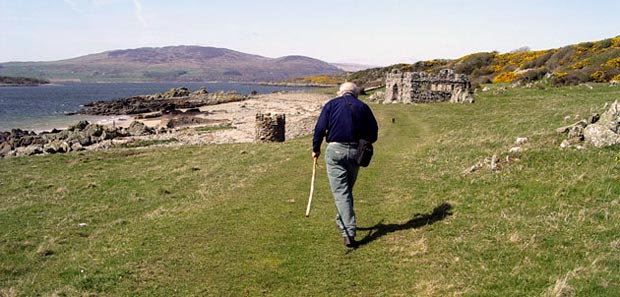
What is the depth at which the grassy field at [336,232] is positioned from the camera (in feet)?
24.3

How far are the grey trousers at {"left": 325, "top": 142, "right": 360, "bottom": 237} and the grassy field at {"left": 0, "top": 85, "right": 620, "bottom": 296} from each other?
56cm

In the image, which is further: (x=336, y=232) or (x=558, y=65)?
(x=558, y=65)

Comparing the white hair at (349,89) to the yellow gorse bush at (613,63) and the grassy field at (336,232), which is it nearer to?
the grassy field at (336,232)

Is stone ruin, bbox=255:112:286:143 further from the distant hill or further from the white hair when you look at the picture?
the distant hill

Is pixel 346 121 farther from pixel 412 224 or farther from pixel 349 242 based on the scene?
pixel 412 224

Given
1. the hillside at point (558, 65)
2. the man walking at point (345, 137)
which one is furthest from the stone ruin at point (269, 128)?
the hillside at point (558, 65)

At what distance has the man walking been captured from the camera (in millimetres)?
8727

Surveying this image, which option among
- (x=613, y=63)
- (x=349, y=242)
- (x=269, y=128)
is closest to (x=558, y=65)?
(x=613, y=63)

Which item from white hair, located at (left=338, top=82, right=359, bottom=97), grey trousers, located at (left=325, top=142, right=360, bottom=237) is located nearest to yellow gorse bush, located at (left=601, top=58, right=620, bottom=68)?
white hair, located at (left=338, top=82, right=359, bottom=97)

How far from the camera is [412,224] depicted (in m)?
10.2

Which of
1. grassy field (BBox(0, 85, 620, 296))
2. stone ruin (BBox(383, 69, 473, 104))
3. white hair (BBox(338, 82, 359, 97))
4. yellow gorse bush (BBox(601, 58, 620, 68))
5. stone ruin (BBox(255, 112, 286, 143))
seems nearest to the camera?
grassy field (BBox(0, 85, 620, 296))

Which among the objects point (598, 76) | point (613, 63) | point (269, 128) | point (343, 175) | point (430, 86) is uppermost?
point (613, 63)

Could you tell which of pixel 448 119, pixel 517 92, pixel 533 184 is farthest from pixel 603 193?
pixel 517 92

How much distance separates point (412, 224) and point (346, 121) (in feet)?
10.2
